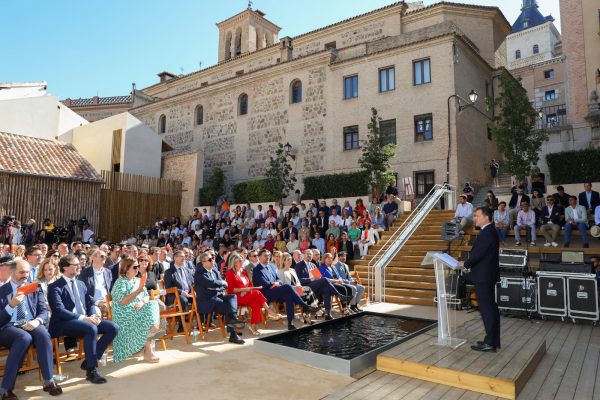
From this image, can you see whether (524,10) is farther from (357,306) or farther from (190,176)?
(357,306)

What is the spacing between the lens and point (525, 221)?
35.8 ft

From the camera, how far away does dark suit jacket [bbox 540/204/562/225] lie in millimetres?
10539

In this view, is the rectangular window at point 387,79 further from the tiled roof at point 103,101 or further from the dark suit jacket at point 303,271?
the tiled roof at point 103,101

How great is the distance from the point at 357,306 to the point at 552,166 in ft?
36.9

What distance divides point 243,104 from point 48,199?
12.2 meters

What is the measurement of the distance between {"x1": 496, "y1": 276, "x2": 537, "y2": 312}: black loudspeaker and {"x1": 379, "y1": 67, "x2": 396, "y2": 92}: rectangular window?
524 inches

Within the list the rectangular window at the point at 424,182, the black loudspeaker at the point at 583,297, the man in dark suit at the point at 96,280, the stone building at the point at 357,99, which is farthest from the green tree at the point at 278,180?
the man in dark suit at the point at 96,280

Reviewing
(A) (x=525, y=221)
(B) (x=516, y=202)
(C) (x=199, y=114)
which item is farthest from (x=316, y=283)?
(C) (x=199, y=114)

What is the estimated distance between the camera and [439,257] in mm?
5297

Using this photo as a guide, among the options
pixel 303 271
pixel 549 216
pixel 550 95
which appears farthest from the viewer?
pixel 550 95

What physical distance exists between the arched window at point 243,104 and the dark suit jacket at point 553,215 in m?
18.1

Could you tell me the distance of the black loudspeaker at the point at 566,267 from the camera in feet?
24.7

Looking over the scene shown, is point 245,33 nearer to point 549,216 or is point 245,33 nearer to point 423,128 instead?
point 423,128

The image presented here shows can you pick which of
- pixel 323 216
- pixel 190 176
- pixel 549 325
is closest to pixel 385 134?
pixel 323 216
